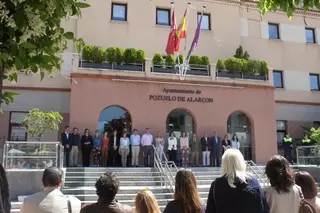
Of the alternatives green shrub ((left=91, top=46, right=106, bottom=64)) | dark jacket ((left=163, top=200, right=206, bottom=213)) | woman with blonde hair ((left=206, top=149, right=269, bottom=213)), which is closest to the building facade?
green shrub ((left=91, top=46, right=106, bottom=64))

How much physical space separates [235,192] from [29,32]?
2277 mm

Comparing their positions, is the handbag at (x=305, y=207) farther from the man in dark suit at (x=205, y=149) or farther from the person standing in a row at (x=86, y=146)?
the man in dark suit at (x=205, y=149)

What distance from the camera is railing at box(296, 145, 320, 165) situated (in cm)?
1711

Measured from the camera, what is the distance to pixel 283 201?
3689 millimetres

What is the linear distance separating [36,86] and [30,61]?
18.6m

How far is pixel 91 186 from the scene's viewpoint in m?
13.5

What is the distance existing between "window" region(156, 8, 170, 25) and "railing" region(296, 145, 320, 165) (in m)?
11.4

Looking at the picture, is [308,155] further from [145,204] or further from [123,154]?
[145,204]

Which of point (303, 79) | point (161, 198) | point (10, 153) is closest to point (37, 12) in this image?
point (161, 198)

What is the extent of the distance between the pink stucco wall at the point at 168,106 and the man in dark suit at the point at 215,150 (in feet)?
4.55

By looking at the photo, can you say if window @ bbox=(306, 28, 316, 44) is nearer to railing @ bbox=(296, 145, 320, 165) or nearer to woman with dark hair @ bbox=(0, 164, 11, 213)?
railing @ bbox=(296, 145, 320, 165)

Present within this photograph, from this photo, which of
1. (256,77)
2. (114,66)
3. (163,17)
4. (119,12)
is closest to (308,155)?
(256,77)

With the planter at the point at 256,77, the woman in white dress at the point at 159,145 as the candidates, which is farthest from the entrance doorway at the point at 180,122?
the planter at the point at 256,77

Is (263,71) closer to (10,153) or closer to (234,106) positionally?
(234,106)
